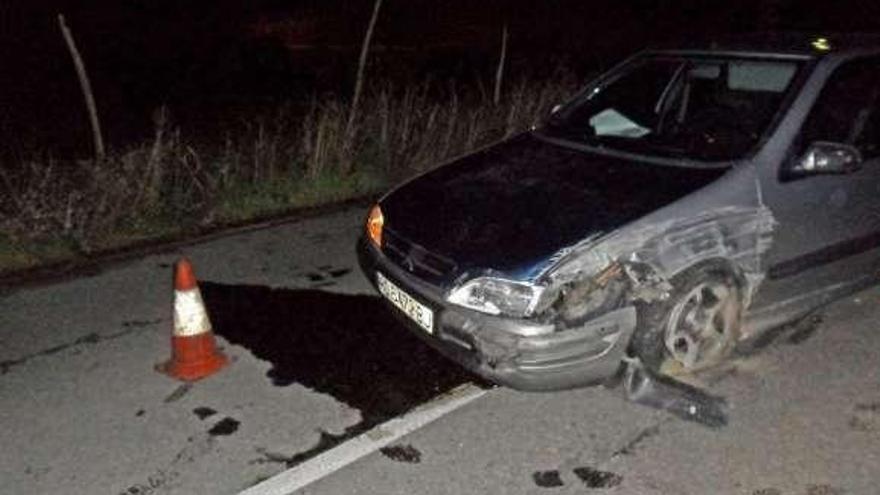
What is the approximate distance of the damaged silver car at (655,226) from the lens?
10.9 ft

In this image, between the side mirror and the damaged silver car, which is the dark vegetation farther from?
the side mirror

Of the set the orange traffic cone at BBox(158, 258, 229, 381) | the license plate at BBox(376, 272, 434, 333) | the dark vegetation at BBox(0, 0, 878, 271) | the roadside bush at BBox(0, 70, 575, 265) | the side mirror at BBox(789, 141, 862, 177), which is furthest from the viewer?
the dark vegetation at BBox(0, 0, 878, 271)

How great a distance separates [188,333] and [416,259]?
45.9 inches

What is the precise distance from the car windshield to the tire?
1.99 feet

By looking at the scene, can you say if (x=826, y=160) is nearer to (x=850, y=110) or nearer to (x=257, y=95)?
(x=850, y=110)

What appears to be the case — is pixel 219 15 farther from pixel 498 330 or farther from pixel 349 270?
pixel 498 330

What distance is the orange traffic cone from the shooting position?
3.87m

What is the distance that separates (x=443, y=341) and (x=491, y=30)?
78.5 ft

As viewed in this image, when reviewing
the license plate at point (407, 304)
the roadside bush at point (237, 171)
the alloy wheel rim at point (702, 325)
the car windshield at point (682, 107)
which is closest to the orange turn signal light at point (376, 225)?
the license plate at point (407, 304)

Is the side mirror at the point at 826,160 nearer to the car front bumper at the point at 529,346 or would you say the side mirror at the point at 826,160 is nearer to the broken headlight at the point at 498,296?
the car front bumper at the point at 529,346

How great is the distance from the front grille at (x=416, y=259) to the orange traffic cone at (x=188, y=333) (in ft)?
3.04

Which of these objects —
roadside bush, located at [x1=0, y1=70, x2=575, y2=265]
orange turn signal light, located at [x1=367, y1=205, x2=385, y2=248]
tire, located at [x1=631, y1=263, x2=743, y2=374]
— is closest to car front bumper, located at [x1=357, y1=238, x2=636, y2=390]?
tire, located at [x1=631, y1=263, x2=743, y2=374]

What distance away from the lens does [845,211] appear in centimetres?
400

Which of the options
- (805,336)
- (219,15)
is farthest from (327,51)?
(805,336)
